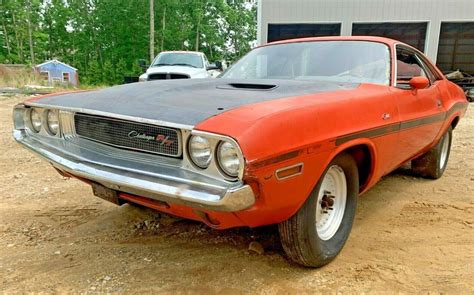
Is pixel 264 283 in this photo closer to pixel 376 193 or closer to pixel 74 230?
pixel 74 230

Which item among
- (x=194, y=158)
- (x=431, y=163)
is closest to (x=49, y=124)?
(x=194, y=158)

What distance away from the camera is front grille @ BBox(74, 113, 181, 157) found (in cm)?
199

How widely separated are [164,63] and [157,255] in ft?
31.2

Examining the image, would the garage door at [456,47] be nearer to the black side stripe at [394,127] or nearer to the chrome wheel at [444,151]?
the chrome wheel at [444,151]

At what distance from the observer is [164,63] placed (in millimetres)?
11344

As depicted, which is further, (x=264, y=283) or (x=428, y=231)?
(x=428, y=231)

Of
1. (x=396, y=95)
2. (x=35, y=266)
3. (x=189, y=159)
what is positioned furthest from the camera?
(x=396, y=95)

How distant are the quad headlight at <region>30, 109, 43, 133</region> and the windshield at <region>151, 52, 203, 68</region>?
874cm

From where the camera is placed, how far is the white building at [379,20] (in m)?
15.1

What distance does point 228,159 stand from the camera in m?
1.77

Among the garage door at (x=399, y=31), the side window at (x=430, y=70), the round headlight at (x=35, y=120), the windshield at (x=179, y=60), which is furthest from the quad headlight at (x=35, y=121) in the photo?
the garage door at (x=399, y=31)

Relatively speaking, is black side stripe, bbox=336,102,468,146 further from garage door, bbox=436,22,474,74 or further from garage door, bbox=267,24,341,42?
garage door, bbox=436,22,474,74

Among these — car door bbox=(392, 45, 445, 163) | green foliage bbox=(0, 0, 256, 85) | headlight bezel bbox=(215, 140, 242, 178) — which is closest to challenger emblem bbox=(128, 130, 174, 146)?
headlight bezel bbox=(215, 140, 242, 178)

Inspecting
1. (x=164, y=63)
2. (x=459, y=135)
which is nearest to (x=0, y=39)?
(x=164, y=63)
